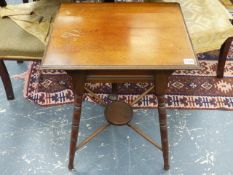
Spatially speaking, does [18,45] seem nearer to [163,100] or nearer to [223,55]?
[163,100]

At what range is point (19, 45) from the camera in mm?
1613

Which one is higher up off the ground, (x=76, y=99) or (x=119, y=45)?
(x=119, y=45)

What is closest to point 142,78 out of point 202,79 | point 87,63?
point 87,63

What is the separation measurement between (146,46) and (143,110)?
2.22 feet

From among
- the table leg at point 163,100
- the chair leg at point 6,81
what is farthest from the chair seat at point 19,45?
the table leg at point 163,100

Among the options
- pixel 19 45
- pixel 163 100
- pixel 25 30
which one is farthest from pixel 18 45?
pixel 163 100

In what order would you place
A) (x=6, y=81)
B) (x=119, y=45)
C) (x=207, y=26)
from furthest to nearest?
(x=6, y=81) → (x=207, y=26) → (x=119, y=45)

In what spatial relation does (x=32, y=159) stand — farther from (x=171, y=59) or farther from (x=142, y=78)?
(x=171, y=59)

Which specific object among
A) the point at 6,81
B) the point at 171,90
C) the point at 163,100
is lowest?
the point at 171,90

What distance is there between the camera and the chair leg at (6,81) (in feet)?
5.77

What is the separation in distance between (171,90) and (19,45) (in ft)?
3.15

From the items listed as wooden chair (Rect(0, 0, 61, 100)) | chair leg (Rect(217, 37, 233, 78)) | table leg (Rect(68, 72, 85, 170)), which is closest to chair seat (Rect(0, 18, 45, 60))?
wooden chair (Rect(0, 0, 61, 100))

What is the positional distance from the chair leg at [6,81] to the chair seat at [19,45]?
12cm

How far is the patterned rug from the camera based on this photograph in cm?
189
